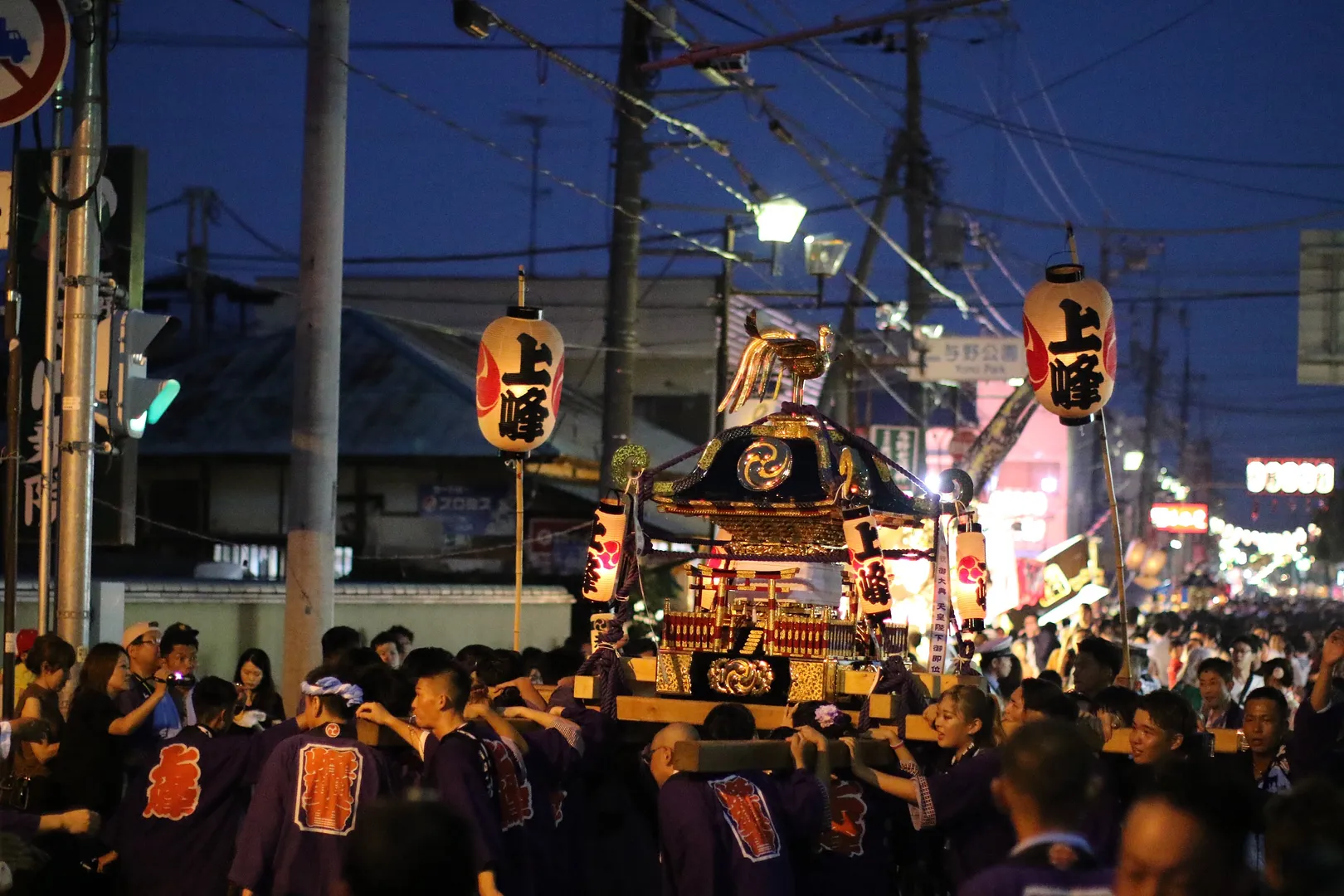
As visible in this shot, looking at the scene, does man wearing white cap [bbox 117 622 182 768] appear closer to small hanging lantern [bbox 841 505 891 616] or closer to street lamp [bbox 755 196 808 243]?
small hanging lantern [bbox 841 505 891 616]

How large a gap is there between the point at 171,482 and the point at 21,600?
1132 cm

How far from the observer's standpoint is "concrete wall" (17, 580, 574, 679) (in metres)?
16.5

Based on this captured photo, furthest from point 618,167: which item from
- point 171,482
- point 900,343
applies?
point 900,343

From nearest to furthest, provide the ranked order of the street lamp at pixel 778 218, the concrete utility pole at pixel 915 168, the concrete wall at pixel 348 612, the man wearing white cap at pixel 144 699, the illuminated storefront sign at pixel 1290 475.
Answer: the man wearing white cap at pixel 144 699 < the concrete wall at pixel 348 612 < the street lamp at pixel 778 218 < the concrete utility pole at pixel 915 168 < the illuminated storefront sign at pixel 1290 475

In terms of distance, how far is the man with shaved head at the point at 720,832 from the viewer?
6922 mm

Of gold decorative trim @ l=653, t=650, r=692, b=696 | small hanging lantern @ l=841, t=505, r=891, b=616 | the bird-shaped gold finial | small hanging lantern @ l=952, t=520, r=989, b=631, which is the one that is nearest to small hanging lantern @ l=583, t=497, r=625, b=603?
gold decorative trim @ l=653, t=650, r=692, b=696

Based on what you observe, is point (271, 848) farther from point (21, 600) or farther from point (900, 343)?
point (900, 343)

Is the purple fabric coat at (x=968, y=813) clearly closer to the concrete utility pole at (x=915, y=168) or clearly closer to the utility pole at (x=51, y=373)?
the utility pole at (x=51, y=373)

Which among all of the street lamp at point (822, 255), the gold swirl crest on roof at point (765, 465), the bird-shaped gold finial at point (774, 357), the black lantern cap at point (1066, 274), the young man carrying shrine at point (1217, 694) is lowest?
the young man carrying shrine at point (1217, 694)

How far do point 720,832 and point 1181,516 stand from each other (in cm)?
5260

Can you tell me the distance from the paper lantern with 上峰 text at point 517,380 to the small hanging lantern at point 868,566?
407cm

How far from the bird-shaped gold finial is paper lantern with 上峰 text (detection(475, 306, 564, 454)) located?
246 centimetres

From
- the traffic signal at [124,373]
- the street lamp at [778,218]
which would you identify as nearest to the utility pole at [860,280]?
the street lamp at [778,218]

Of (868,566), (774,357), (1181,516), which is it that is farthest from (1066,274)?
(1181,516)
